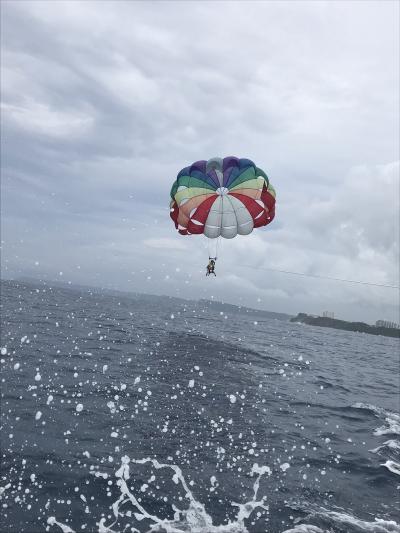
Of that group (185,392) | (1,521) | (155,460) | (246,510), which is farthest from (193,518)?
(185,392)

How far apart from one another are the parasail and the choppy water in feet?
27.8

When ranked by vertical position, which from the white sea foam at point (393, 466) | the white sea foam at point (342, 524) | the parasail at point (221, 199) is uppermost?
the parasail at point (221, 199)

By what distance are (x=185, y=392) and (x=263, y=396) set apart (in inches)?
161

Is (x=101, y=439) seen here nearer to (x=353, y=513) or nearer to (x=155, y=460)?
(x=155, y=460)

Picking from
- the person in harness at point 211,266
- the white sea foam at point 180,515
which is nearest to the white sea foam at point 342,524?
the white sea foam at point 180,515

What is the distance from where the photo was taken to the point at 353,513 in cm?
925

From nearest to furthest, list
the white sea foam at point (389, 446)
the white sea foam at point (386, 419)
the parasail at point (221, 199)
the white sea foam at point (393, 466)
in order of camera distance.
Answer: the white sea foam at point (393, 466), the white sea foam at point (389, 446), the white sea foam at point (386, 419), the parasail at point (221, 199)

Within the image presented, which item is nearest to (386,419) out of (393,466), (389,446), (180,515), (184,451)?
(389,446)

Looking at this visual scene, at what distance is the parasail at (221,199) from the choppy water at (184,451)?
846 cm

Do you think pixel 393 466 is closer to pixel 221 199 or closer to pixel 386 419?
pixel 386 419

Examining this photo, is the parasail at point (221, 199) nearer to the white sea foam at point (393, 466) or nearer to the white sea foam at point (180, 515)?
the white sea foam at point (393, 466)

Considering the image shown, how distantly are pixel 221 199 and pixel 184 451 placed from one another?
14.5 metres

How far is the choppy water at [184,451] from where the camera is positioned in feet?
27.7

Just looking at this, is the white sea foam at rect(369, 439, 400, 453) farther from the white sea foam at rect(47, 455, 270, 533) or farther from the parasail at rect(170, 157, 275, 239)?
the parasail at rect(170, 157, 275, 239)
